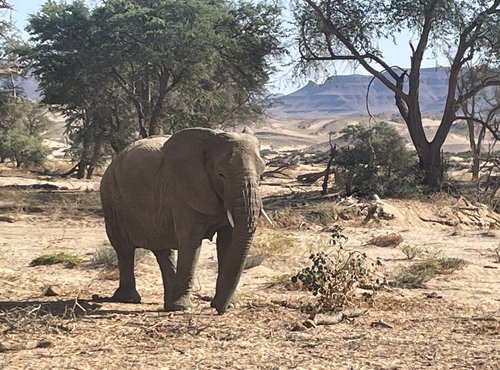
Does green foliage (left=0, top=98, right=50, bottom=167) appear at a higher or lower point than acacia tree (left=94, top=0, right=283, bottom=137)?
lower

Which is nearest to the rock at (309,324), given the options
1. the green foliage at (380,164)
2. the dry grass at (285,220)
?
the dry grass at (285,220)

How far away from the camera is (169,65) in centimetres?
2298

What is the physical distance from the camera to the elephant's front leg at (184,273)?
7.36m

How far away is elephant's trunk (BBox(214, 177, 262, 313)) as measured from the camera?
6.70 m

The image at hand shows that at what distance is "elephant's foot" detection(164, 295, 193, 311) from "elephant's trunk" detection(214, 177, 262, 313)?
1.35 ft

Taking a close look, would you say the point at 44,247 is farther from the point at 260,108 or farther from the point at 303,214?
the point at 260,108

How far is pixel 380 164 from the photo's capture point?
21.2m

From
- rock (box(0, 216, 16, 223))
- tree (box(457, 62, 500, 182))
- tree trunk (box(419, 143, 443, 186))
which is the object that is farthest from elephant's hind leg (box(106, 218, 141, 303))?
tree trunk (box(419, 143, 443, 186))

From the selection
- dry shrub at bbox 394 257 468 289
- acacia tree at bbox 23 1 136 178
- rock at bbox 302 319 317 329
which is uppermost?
acacia tree at bbox 23 1 136 178

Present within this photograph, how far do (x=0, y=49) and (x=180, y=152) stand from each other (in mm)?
20235

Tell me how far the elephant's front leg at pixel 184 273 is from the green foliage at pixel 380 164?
13081mm

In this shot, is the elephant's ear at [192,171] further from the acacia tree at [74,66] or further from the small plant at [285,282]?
the acacia tree at [74,66]

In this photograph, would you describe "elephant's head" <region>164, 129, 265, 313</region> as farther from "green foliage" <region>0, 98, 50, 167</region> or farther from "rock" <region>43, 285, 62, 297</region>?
"green foliage" <region>0, 98, 50, 167</region>

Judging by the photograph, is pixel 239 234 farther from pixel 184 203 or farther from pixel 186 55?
pixel 186 55
